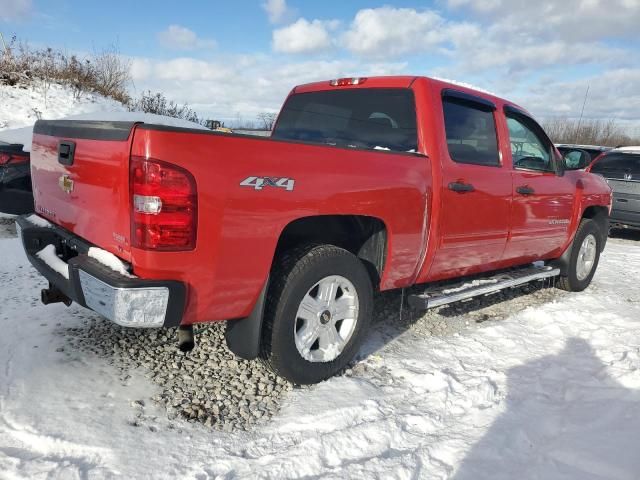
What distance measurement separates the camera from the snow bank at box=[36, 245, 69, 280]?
2683mm

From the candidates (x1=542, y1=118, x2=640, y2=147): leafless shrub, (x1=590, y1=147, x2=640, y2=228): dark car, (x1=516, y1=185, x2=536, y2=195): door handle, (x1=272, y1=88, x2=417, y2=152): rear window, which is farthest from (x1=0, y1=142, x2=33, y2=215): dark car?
(x1=542, y1=118, x2=640, y2=147): leafless shrub

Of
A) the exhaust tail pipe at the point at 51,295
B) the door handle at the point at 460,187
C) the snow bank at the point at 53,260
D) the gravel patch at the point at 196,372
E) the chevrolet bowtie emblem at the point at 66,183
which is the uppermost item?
the door handle at the point at 460,187

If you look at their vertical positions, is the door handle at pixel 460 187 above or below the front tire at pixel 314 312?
above

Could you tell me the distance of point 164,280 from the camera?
2283 millimetres

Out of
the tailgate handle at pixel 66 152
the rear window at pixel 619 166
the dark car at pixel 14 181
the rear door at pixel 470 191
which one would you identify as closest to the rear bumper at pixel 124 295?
Result: the tailgate handle at pixel 66 152

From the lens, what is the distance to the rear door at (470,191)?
139 inches

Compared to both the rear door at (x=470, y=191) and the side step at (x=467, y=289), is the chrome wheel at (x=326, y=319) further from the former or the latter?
the rear door at (x=470, y=191)

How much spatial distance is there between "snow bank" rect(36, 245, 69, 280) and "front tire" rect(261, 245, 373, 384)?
110 cm

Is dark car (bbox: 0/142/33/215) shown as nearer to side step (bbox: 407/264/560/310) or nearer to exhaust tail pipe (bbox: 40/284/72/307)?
exhaust tail pipe (bbox: 40/284/72/307)

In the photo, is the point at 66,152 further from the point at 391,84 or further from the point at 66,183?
the point at 391,84

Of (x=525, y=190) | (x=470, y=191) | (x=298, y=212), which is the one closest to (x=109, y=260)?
(x=298, y=212)

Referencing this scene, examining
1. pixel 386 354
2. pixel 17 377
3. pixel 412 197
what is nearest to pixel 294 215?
pixel 412 197

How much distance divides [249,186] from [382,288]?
134 centimetres

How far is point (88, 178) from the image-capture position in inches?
100
